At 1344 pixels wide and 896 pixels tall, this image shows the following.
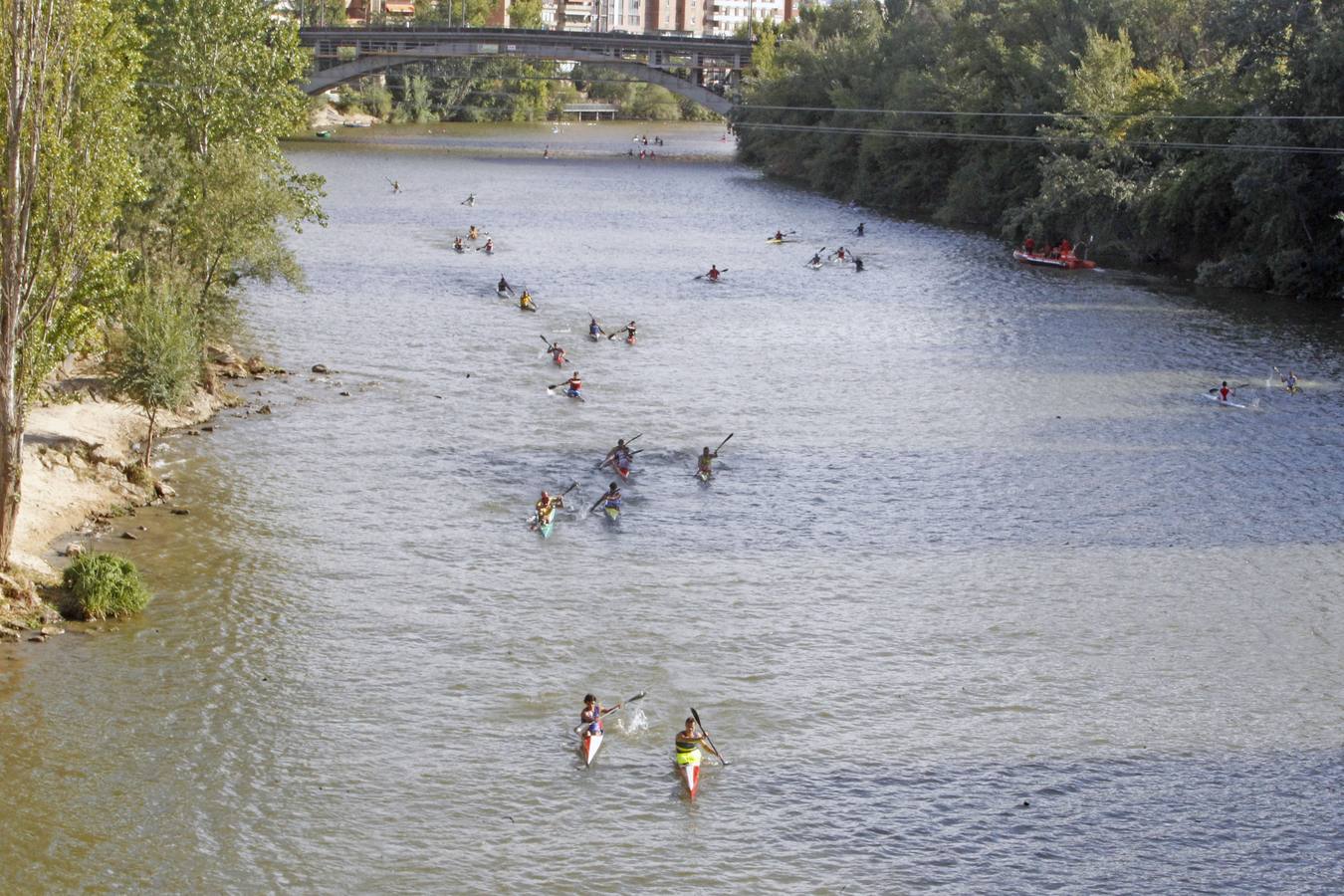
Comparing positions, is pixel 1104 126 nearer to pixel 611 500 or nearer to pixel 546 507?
pixel 611 500

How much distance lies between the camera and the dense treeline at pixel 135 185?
1287 inches

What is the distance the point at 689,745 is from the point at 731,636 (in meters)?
6.47

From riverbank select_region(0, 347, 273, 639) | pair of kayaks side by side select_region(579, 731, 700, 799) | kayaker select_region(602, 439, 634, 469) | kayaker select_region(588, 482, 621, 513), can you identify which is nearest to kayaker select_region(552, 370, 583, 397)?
kayaker select_region(602, 439, 634, 469)

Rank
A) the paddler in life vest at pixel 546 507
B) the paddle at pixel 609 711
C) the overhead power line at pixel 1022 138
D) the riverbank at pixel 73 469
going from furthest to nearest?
the overhead power line at pixel 1022 138 < the paddler in life vest at pixel 546 507 < the riverbank at pixel 73 469 < the paddle at pixel 609 711

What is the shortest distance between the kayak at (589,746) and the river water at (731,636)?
440mm

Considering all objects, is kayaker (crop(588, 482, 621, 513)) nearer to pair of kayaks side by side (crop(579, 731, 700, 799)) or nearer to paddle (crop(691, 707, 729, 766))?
paddle (crop(691, 707, 729, 766))

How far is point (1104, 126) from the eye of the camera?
307 ft

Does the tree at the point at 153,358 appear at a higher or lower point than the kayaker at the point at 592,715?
Answer: higher

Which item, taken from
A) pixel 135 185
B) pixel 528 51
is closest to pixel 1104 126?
pixel 135 185

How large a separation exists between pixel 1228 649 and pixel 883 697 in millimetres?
8670

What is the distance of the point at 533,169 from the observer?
145625 millimetres

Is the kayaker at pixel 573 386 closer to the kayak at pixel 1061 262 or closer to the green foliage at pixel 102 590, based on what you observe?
the green foliage at pixel 102 590

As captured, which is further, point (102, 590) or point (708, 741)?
point (102, 590)

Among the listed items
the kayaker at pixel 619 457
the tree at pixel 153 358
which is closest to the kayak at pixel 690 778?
the kayaker at pixel 619 457
